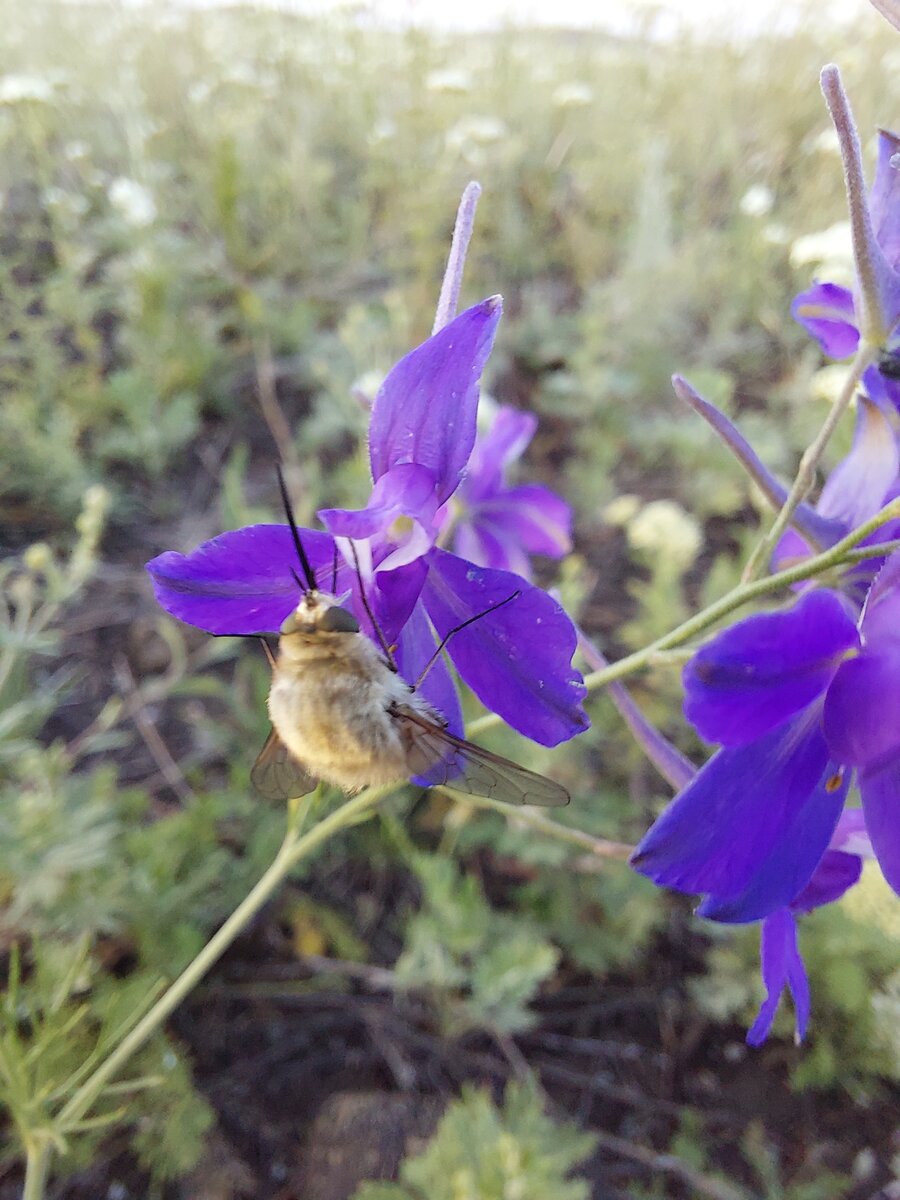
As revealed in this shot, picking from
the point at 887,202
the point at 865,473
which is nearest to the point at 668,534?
the point at 865,473

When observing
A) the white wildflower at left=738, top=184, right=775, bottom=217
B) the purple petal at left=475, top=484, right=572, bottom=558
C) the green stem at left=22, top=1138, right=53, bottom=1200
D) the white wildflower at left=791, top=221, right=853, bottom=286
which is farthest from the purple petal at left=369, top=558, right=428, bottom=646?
the white wildflower at left=738, top=184, right=775, bottom=217

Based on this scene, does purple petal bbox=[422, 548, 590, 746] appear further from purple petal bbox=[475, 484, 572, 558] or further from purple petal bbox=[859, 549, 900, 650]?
purple petal bbox=[475, 484, 572, 558]

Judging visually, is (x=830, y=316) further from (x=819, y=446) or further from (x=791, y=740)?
(x=791, y=740)

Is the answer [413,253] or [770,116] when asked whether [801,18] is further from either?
[413,253]

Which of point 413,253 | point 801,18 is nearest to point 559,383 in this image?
point 413,253

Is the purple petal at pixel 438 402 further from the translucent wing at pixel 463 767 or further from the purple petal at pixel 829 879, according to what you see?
the purple petal at pixel 829 879

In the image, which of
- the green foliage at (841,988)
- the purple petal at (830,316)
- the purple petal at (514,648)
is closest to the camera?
the purple petal at (514,648)

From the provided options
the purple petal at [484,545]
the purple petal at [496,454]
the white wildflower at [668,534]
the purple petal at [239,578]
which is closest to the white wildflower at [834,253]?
the white wildflower at [668,534]

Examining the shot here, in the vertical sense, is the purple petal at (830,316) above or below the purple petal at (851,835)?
above
